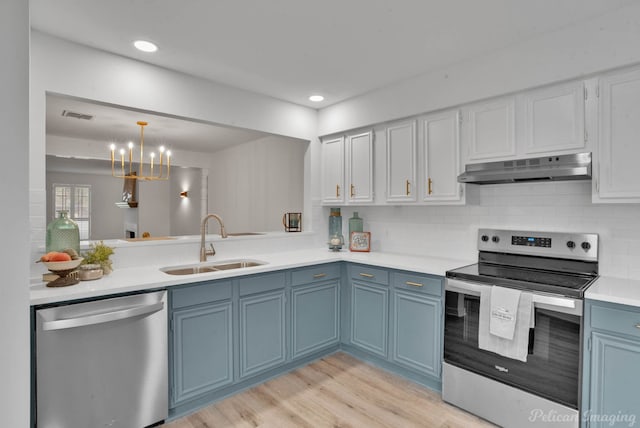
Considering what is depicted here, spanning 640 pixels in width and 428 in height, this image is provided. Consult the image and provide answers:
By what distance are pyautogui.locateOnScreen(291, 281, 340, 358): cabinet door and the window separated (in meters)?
5.38

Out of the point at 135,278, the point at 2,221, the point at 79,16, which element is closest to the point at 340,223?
the point at 135,278

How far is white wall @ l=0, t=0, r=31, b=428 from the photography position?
79 centimetres

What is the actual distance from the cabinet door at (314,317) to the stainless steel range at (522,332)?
1.04 metres

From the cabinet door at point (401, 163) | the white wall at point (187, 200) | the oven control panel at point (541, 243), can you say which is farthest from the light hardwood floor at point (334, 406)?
the white wall at point (187, 200)

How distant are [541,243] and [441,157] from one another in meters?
0.96

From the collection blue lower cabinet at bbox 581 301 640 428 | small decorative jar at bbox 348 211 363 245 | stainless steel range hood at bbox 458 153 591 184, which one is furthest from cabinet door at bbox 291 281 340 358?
blue lower cabinet at bbox 581 301 640 428

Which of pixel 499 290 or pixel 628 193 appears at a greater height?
pixel 628 193

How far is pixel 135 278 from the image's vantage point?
222 centimetres

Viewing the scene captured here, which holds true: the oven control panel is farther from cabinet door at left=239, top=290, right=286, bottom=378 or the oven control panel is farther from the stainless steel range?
cabinet door at left=239, top=290, right=286, bottom=378

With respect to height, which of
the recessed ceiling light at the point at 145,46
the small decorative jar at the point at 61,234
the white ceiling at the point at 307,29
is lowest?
the small decorative jar at the point at 61,234

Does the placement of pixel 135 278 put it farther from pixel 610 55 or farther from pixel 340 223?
pixel 610 55

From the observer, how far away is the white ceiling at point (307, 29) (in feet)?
6.41

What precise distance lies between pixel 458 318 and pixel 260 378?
1529 mm

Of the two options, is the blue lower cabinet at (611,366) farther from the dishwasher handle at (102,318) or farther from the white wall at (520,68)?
the dishwasher handle at (102,318)
